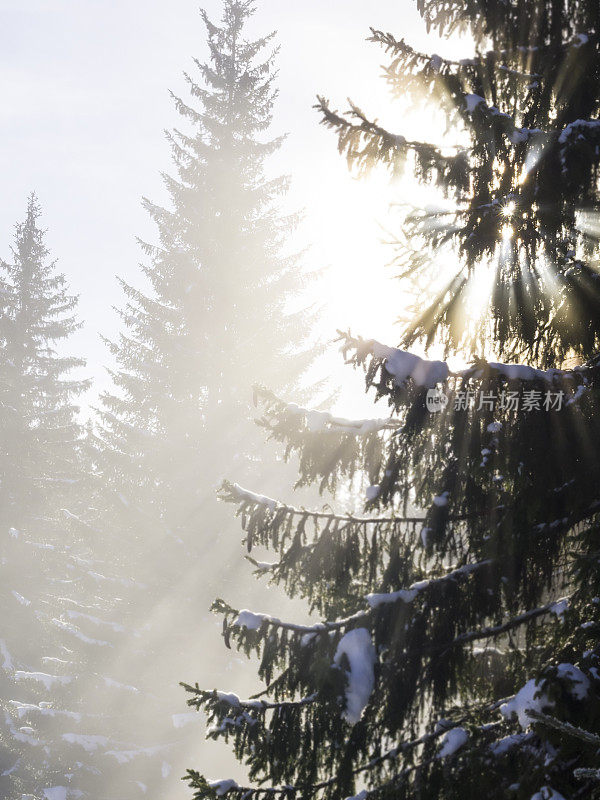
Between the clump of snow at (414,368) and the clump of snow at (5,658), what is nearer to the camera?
the clump of snow at (414,368)

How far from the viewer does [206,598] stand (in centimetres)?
1580

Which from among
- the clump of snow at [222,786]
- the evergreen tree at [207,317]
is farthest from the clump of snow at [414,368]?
the evergreen tree at [207,317]

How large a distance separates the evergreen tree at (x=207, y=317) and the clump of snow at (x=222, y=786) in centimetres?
1238

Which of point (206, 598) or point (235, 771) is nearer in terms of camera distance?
point (206, 598)

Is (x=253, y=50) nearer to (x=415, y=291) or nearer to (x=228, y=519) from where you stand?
(x=228, y=519)

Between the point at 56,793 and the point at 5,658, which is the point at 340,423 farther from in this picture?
the point at 5,658

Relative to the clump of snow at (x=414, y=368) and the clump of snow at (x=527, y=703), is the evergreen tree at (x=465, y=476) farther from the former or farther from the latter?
the clump of snow at (x=527, y=703)

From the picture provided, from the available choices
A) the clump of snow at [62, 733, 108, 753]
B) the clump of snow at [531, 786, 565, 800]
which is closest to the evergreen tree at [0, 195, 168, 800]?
the clump of snow at [62, 733, 108, 753]

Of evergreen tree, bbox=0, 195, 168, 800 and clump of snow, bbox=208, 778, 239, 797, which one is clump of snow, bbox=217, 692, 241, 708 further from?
evergreen tree, bbox=0, 195, 168, 800

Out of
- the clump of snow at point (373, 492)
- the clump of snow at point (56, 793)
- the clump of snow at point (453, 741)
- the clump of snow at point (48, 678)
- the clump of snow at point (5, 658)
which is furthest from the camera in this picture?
the clump of snow at point (5, 658)

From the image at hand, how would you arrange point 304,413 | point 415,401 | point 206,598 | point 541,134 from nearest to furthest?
1. point 415,401
2. point 541,134
3. point 304,413
4. point 206,598

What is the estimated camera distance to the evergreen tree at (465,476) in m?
3.30

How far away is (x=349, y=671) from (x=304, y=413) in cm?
159

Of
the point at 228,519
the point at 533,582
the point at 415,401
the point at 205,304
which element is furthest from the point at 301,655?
the point at 205,304
